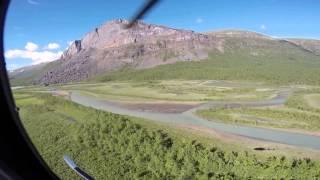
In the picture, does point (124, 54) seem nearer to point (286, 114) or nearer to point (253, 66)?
point (253, 66)

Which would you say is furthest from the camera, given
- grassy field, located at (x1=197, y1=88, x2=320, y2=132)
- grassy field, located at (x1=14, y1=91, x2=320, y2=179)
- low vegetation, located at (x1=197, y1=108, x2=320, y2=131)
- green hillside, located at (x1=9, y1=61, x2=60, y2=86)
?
low vegetation, located at (x1=197, y1=108, x2=320, y2=131)

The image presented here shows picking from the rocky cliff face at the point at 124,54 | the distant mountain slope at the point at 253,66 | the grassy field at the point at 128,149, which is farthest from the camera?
the distant mountain slope at the point at 253,66

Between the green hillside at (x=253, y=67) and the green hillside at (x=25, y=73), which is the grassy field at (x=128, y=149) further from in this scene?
the green hillside at (x=253, y=67)

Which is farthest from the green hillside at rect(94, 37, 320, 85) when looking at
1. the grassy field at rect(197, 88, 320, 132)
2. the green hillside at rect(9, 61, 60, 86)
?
the green hillside at rect(9, 61, 60, 86)

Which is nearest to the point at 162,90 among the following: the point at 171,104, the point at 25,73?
the point at 171,104

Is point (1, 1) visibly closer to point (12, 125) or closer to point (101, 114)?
point (12, 125)

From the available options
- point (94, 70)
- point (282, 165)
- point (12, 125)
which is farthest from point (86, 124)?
point (282, 165)

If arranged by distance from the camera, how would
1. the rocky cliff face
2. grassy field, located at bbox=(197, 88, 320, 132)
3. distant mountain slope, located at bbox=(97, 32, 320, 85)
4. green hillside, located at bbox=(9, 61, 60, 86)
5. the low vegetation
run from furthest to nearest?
the low vegetation < grassy field, located at bbox=(197, 88, 320, 132) < distant mountain slope, located at bbox=(97, 32, 320, 85) < the rocky cliff face < green hillside, located at bbox=(9, 61, 60, 86)

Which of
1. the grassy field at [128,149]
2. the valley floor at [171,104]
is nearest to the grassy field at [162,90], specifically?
the valley floor at [171,104]

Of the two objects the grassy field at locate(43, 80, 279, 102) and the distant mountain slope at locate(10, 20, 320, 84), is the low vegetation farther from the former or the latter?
the grassy field at locate(43, 80, 279, 102)
